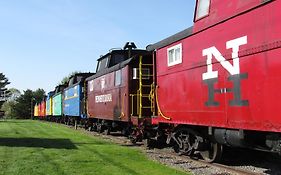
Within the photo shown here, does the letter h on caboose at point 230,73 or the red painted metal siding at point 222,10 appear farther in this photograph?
the letter h on caboose at point 230,73

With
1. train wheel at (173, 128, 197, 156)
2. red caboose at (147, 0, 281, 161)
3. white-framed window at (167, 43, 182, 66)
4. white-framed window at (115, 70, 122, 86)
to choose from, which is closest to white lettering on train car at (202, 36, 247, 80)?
red caboose at (147, 0, 281, 161)

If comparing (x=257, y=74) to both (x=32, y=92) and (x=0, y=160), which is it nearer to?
(x=0, y=160)

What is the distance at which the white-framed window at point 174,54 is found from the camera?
10570mm

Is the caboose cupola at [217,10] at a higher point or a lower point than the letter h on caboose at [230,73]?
higher

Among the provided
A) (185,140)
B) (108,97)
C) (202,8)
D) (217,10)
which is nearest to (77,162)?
(185,140)

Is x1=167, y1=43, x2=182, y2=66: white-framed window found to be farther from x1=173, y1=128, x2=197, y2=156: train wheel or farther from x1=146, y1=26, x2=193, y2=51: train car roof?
x1=173, y1=128, x2=197, y2=156: train wheel

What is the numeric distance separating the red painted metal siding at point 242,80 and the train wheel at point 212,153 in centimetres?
91

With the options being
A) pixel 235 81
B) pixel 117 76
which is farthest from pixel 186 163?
pixel 117 76

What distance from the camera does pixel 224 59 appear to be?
8352mm

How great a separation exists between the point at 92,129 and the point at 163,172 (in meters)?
15.1

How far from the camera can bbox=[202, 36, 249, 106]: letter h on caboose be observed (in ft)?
25.8

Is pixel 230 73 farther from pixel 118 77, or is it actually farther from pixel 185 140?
pixel 118 77

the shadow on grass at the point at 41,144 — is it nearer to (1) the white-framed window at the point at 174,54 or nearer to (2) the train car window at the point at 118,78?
(2) the train car window at the point at 118,78

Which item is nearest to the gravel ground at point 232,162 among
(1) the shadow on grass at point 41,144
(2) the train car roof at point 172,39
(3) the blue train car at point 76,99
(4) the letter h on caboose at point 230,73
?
(4) the letter h on caboose at point 230,73
